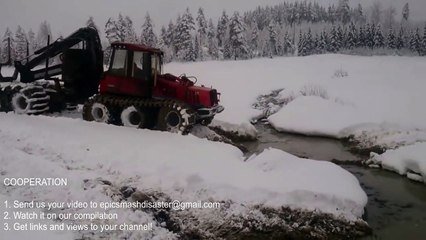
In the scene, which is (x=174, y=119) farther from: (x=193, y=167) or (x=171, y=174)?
(x=171, y=174)

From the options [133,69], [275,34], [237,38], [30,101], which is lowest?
[30,101]

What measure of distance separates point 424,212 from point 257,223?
338cm

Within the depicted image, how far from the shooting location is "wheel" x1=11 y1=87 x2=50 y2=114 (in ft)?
36.0

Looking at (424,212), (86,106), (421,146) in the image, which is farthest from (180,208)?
(421,146)

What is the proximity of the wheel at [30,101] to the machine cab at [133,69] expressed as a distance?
2.35 m

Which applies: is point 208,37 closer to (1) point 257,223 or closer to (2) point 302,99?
(2) point 302,99

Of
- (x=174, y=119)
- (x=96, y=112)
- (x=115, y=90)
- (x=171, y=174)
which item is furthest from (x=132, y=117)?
(x=171, y=174)

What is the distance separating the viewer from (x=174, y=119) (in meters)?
10.1

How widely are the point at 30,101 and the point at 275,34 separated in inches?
1727

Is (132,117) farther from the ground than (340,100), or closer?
farther from the ground

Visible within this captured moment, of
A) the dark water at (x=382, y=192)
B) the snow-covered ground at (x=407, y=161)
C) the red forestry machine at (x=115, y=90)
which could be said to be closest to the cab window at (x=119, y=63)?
the red forestry machine at (x=115, y=90)

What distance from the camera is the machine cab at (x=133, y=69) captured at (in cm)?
1019

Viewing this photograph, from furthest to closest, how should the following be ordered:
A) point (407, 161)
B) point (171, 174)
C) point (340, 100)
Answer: point (340, 100) < point (407, 161) < point (171, 174)

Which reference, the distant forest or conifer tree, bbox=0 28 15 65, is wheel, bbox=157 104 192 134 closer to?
conifer tree, bbox=0 28 15 65
